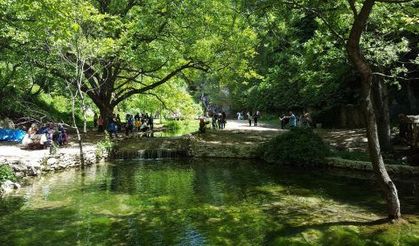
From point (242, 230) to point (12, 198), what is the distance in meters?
9.09

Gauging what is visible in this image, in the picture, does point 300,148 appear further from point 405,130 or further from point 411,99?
point 411,99

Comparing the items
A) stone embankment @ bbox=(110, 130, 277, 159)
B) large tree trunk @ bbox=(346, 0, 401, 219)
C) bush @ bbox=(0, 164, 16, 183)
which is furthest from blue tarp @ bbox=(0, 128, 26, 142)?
large tree trunk @ bbox=(346, 0, 401, 219)

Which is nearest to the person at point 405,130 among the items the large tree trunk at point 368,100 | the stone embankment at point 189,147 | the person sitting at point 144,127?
the stone embankment at point 189,147

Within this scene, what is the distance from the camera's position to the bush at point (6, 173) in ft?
56.0

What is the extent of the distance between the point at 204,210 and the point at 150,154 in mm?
13156

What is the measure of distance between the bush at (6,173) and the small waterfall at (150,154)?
8309mm

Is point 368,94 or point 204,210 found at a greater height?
point 368,94

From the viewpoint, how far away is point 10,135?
2747 cm

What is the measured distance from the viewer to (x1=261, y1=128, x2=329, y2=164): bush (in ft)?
70.0

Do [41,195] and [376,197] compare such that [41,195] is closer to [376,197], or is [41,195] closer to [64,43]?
[64,43]

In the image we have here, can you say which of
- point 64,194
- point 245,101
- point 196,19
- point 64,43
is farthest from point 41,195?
point 245,101

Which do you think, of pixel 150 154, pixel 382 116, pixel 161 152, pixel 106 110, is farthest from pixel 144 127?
pixel 382 116

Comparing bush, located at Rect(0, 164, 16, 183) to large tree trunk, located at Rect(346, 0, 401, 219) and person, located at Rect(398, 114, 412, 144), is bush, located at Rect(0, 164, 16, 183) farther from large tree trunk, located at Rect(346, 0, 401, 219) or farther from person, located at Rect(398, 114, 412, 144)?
person, located at Rect(398, 114, 412, 144)

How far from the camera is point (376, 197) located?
14766mm
